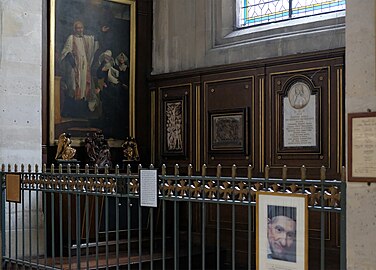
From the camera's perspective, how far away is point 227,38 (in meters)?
10.3

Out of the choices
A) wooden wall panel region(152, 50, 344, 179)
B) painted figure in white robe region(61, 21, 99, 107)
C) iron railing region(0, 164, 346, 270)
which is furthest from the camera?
painted figure in white robe region(61, 21, 99, 107)

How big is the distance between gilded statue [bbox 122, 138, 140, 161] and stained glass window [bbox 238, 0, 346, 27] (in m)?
2.64

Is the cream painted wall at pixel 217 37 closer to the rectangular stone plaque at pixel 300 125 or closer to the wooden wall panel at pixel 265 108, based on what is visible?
the wooden wall panel at pixel 265 108

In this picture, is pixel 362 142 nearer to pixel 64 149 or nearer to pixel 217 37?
pixel 64 149

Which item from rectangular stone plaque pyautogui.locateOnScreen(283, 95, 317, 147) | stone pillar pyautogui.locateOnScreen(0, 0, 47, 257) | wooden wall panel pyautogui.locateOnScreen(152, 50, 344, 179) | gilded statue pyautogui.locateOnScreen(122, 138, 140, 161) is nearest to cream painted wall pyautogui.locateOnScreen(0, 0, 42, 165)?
stone pillar pyautogui.locateOnScreen(0, 0, 47, 257)

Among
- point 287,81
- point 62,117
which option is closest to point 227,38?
point 287,81

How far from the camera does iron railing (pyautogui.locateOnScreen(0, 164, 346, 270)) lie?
4.69 m

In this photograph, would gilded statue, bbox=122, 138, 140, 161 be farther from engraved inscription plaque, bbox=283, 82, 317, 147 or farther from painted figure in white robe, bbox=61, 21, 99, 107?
engraved inscription plaque, bbox=283, 82, 317, 147

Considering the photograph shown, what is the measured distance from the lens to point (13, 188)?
740cm

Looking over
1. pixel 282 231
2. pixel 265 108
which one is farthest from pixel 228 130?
pixel 282 231

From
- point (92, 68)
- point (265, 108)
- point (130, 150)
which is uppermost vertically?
point (92, 68)

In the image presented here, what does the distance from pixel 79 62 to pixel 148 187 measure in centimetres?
529

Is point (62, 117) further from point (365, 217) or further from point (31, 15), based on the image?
point (365, 217)

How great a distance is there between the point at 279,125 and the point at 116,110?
298 centimetres
